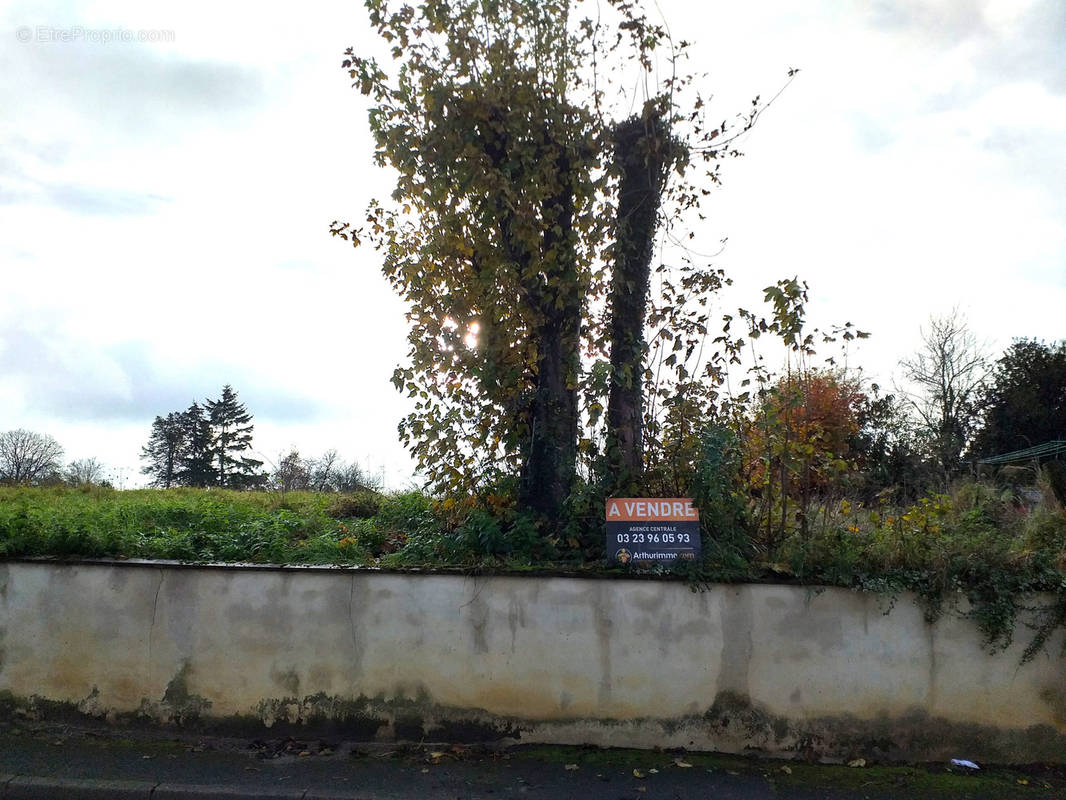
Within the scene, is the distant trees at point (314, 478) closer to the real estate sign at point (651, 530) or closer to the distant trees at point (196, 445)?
the real estate sign at point (651, 530)

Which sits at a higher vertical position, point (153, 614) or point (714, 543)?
point (714, 543)

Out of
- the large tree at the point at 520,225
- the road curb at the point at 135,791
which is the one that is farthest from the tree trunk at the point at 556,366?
the road curb at the point at 135,791

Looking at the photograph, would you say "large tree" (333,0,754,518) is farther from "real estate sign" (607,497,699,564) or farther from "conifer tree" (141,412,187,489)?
"conifer tree" (141,412,187,489)

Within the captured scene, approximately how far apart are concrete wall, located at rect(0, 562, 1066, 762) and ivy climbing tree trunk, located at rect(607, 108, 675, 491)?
1.81 metres

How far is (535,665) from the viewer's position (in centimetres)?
584

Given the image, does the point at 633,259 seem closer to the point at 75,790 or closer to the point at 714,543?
the point at 714,543

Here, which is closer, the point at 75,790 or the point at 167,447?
the point at 75,790

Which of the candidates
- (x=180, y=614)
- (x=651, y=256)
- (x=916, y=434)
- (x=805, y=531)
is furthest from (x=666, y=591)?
(x=916, y=434)

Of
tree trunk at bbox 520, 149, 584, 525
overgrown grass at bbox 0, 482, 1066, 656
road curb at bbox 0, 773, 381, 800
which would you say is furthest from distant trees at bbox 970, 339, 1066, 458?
road curb at bbox 0, 773, 381, 800

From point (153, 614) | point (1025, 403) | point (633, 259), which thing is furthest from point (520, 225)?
point (1025, 403)

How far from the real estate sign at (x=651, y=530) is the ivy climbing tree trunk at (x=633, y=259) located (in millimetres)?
888

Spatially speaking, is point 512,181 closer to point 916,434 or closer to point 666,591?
point 666,591

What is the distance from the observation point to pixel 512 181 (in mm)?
7043

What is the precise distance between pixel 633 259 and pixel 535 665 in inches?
152
